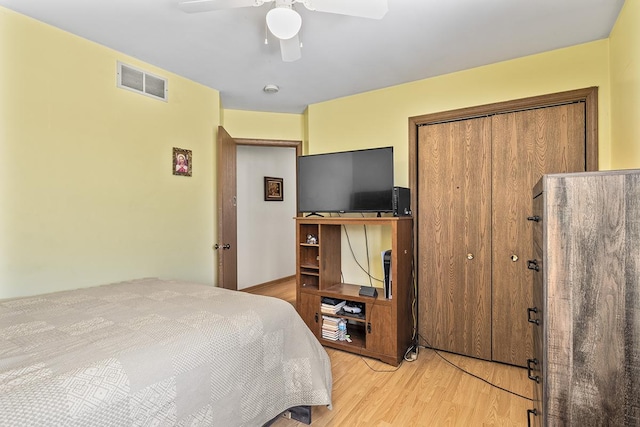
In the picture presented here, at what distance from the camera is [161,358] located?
1117 millimetres

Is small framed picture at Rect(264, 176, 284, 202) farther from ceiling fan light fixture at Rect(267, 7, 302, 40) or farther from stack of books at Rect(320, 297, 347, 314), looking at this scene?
ceiling fan light fixture at Rect(267, 7, 302, 40)

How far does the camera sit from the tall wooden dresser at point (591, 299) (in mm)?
1027

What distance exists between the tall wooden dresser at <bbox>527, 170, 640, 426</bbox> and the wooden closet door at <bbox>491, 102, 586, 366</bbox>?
1419 millimetres

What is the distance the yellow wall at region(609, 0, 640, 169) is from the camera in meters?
1.64

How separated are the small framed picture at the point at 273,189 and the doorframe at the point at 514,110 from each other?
112 inches

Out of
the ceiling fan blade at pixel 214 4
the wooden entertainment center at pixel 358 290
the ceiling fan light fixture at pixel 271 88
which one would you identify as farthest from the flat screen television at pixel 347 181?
the ceiling fan blade at pixel 214 4

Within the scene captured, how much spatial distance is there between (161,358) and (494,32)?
2600 mm

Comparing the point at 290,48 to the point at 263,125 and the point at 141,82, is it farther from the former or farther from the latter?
the point at 263,125

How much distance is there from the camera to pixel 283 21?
4.74ft

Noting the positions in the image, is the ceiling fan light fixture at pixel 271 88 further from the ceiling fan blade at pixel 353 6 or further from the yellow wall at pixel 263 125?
the ceiling fan blade at pixel 353 6

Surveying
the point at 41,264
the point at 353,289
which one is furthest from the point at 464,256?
the point at 41,264

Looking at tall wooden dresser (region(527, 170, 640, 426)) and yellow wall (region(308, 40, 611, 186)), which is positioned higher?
yellow wall (region(308, 40, 611, 186))

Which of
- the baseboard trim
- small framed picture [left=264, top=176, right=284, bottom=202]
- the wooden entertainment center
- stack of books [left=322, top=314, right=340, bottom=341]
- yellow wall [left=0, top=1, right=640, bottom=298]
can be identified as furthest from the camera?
small framed picture [left=264, top=176, right=284, bottom=202]

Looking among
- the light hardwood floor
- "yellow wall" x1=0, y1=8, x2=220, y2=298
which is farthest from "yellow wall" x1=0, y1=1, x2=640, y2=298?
the light hardwood floor
